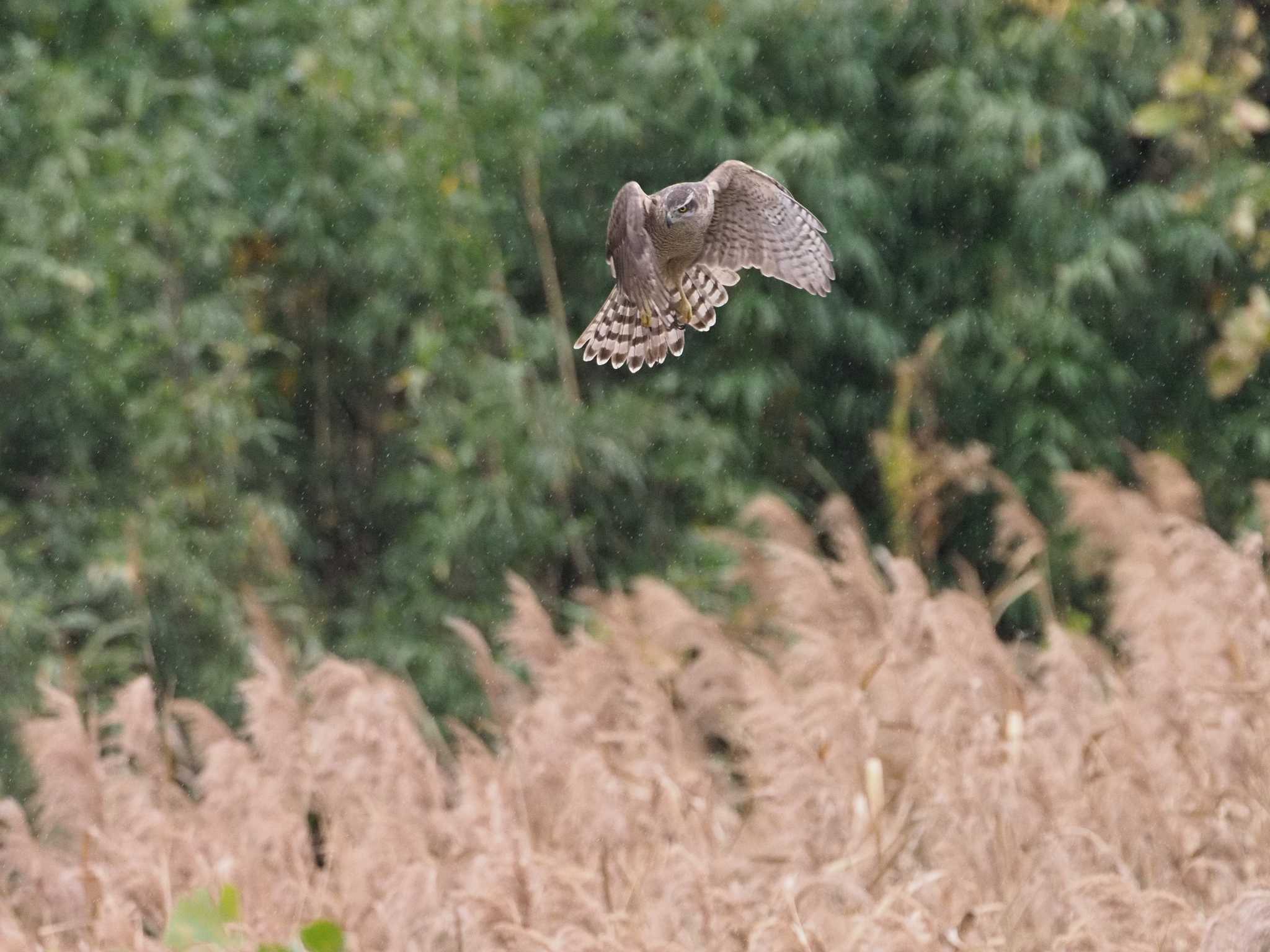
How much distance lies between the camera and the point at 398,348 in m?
6.50

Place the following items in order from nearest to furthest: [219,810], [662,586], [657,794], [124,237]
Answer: [657,794]
[219,810]
[662,586]
[124,237]

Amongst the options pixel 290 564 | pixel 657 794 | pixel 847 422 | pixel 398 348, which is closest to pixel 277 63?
pixel 398 348

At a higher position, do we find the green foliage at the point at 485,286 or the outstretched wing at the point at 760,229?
the outstretched wing at the point at 760,229

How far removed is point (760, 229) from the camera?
2258 millimetres

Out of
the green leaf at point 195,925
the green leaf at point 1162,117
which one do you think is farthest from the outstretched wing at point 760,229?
the green leaf at point 1162,117

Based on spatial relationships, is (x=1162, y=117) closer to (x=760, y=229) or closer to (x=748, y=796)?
(x=748, y=796)

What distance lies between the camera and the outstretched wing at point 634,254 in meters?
1.72

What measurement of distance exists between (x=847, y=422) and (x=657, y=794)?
3350 mm

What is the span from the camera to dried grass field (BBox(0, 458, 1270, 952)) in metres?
Result: 2.93

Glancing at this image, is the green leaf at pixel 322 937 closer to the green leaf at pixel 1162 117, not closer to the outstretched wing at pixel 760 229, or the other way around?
the outstretched wing at pixel 760 229

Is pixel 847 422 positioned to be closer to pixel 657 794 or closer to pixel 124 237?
pixel 124 237

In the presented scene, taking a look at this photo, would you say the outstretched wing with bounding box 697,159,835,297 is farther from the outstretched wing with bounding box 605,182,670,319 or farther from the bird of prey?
the outstretched wing with bounding box 605,182,670,319

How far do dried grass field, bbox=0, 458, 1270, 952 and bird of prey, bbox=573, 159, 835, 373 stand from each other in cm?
90

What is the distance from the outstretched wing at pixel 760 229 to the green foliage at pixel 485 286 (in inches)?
133
